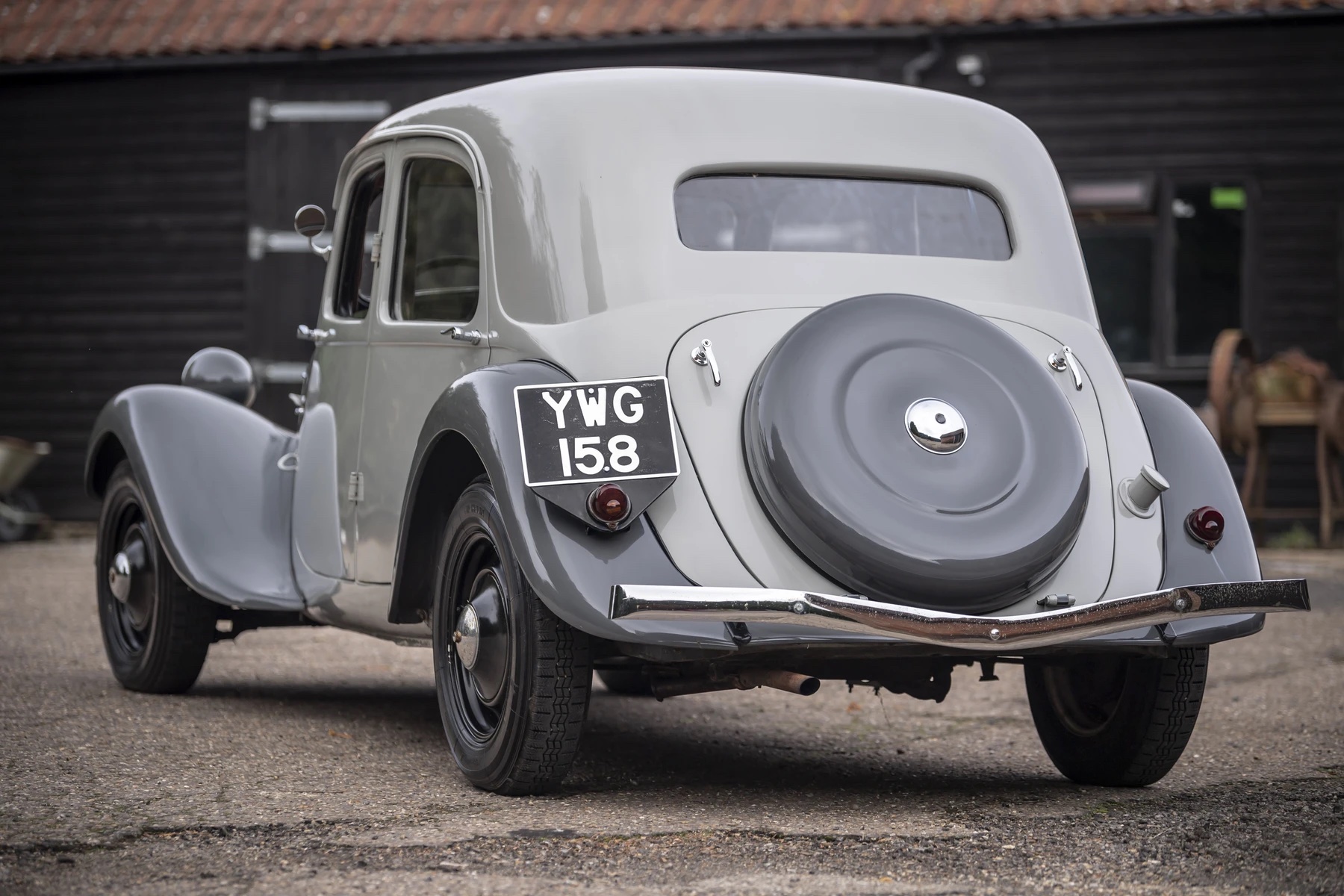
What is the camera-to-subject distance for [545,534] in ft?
12.1

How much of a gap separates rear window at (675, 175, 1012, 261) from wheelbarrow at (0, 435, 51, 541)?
9.38m

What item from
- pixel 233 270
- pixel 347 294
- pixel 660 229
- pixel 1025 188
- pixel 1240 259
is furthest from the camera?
pixel 233 270

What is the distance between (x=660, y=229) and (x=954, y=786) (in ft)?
5.29

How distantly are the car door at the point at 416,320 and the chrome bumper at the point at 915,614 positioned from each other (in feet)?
3.87

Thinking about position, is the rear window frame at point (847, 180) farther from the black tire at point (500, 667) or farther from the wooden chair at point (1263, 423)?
the wooden chair at point (1263, 423)

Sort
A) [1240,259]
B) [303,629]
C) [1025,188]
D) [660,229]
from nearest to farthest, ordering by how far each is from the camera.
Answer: [660,229] < [1025,188] < [303,629] < [1240,259]

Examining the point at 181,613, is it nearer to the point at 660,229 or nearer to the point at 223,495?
the point at 223,495

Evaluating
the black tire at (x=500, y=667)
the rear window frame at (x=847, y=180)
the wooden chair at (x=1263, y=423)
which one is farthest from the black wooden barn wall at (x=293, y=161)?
the black tire at (x=500, y=667)

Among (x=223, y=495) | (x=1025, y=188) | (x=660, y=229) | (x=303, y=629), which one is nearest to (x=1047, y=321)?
(x=1025, y=188)

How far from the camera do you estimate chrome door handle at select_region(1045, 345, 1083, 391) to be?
13.9ft

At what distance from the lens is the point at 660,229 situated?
169 inches

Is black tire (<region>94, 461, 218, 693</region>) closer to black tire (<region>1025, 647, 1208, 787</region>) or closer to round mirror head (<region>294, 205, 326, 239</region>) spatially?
round mirror head (<region>294, 205, 326, 239</region>)

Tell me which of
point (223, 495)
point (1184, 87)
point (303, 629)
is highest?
point (1184, 87)

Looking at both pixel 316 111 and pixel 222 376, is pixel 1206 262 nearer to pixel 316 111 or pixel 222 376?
pixel 316 111
